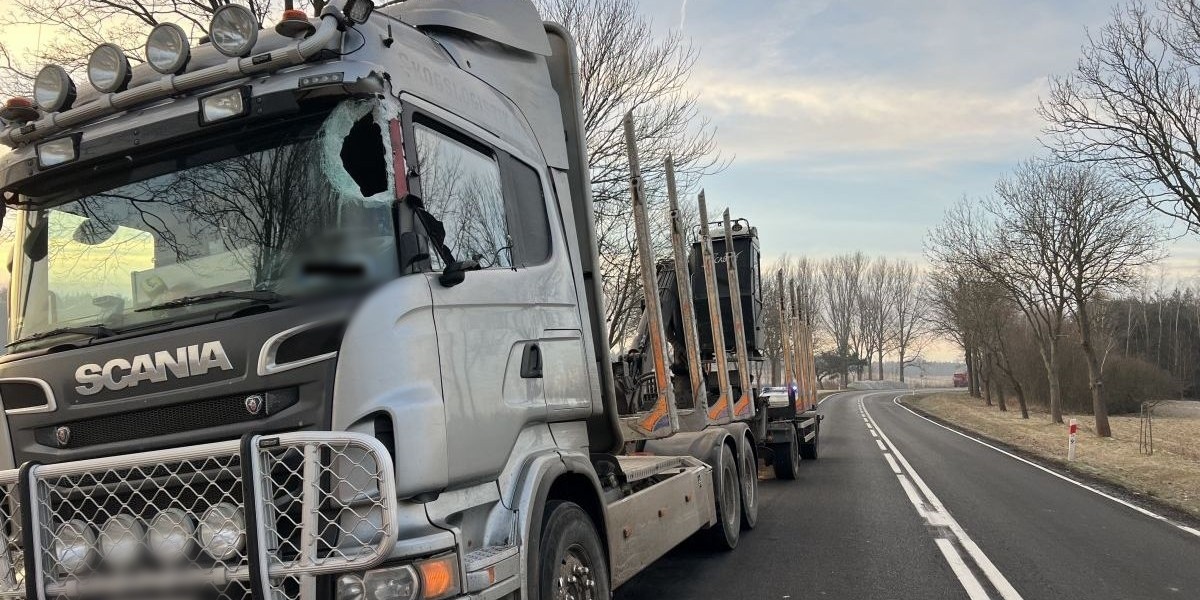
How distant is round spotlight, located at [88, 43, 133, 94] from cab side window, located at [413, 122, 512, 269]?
4.11 feet

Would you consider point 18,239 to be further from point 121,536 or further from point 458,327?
point 458,327

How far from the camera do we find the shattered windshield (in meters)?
3.01

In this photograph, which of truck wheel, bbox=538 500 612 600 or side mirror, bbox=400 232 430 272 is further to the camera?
truck wheel, bbox=538 500 612 600

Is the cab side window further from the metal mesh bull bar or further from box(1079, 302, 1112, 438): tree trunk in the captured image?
box(1079, 302, 1112, 438): tree trunk

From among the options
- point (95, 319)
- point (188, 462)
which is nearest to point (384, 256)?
point (188, 462)

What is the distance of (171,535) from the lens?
2820 mm

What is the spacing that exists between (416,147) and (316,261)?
64 centimetres

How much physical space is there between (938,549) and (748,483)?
6.94ft

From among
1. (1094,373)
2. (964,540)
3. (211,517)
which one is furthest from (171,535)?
(1094,373)

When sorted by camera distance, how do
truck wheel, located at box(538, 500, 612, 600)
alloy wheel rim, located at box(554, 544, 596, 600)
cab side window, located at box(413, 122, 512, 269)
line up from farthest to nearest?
alloy wheel rim, located at box(554, 544, 596, 600), truck wheel, located at box(538, 500, 612, 600), cab side window, located at box(413, 122, 512, 269)

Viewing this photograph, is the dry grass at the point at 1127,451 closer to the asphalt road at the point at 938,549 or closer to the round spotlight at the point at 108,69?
the asphalt road at the point at 938,549

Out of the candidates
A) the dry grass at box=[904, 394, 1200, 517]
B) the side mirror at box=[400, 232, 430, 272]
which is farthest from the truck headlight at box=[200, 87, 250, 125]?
the dry grass at box=[904, 394, 1200, 517]

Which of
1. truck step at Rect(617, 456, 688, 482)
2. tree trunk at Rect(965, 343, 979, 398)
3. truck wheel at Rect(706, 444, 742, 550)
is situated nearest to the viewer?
truck step at Rect(617, 456, 688, 482)

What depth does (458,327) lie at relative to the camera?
3270 millimetres
